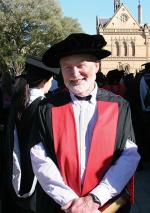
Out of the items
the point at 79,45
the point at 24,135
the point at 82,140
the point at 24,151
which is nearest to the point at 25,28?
the point at 24,135

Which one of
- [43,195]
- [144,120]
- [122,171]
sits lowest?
[144,120]

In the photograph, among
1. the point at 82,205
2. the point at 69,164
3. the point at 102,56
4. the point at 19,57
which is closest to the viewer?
the point at 82,205

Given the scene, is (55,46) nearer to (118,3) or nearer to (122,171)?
(122,171)

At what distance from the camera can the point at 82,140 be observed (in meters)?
2.76

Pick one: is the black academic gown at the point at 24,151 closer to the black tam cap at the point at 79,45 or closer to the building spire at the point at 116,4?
the black tam cap at the point at 79,45

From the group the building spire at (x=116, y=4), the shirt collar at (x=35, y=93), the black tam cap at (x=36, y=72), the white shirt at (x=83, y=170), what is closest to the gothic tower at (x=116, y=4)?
the building spire at (x=116, y=4)

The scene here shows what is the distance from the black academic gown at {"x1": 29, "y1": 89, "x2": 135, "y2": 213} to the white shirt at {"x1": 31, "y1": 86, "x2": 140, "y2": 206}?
0.11 ft

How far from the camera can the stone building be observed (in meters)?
88.0

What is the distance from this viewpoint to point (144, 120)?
9.02 metres

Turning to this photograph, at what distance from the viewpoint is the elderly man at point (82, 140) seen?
2.66m

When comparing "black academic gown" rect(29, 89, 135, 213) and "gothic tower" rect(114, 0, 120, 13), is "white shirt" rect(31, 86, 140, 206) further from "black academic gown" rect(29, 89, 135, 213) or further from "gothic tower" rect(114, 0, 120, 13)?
"gothic tower" rect(114, 0, 120, 13)

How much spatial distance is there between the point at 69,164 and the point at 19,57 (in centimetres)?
4599

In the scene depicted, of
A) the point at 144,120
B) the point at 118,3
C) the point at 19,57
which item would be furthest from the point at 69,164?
the point at 118,3

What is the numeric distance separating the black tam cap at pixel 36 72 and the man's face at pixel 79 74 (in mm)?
1382
